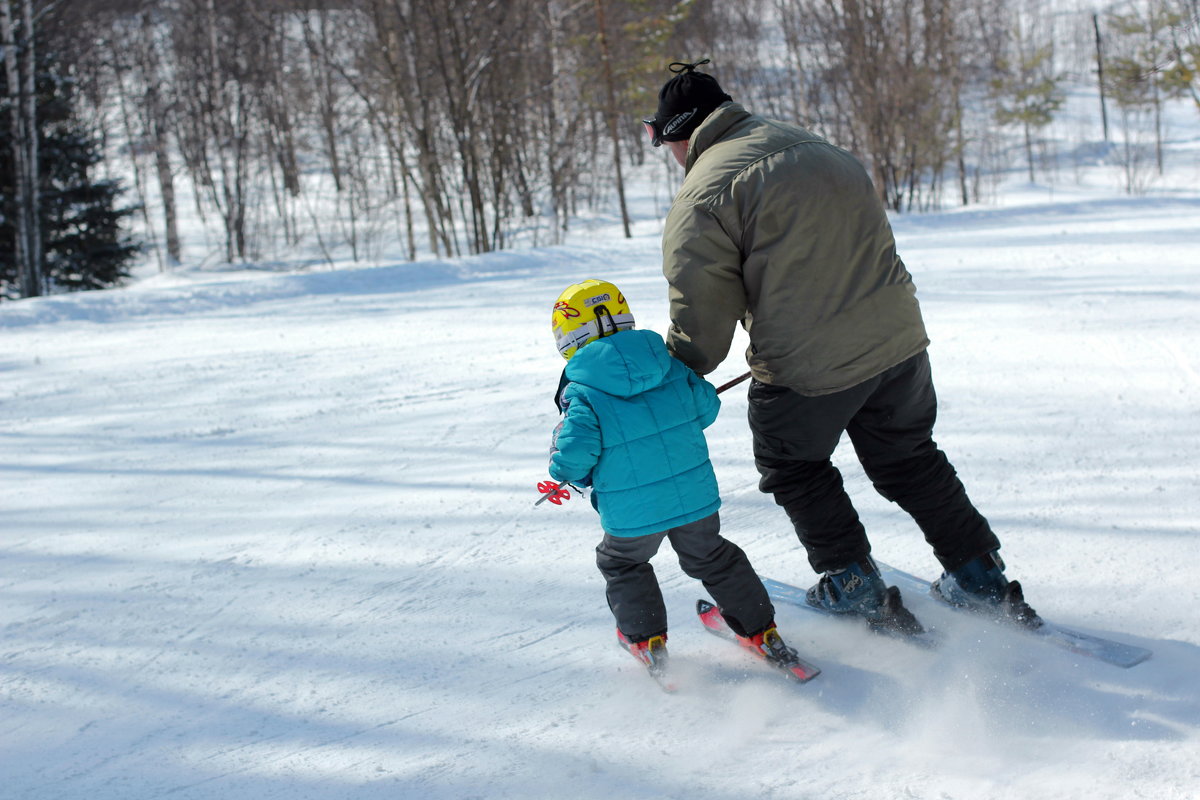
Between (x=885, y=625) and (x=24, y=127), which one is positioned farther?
(x=24, y=127)

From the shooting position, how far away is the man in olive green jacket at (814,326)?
2188 millimetres

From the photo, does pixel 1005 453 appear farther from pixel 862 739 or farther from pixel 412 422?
pixel 412 422

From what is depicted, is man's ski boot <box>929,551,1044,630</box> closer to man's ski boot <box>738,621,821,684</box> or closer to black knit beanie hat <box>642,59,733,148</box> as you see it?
man's ski boot <box>738,621,821,684</box>

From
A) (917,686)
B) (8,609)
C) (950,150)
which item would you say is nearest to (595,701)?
(917,686)

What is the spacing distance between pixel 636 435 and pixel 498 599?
1.02 metres

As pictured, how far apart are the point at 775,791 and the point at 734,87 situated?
107 ft

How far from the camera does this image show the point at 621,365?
2213mm

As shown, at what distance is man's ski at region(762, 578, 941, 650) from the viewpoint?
98.6 inches

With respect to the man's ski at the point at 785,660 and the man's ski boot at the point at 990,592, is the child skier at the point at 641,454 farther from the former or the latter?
the man's ski boot at the point at 990,592

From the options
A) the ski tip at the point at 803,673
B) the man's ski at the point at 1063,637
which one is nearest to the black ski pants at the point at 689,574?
the ski tip at the point at 803,673

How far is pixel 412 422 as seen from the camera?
4.85 meters

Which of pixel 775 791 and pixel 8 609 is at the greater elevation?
pixel 8 609

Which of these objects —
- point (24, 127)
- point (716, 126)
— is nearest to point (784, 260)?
point (716, 126)

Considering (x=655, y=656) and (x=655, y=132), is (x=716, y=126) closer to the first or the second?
(x=655, y=132)
